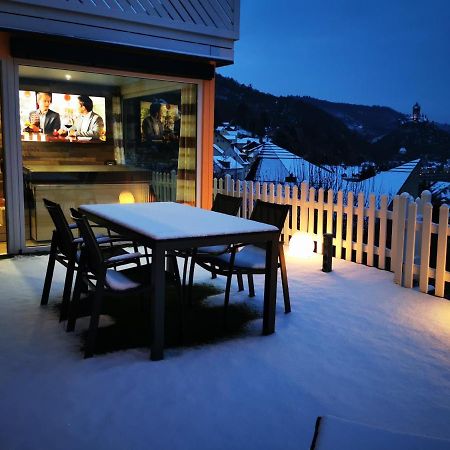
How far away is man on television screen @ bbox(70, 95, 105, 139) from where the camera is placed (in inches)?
304

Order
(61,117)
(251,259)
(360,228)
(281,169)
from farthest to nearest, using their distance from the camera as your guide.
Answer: (281,169) < (61,117) < (360,228) < (251,259)

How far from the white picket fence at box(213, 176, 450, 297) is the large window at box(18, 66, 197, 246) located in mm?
1290

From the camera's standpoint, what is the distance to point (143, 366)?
332 centimetres

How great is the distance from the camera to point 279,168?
14203mm

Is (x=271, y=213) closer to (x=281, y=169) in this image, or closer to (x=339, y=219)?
(x=339, y=219)

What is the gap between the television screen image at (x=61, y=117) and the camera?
268 inches

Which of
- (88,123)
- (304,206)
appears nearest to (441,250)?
(304,206)

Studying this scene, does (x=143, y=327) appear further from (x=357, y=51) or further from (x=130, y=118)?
(x=357, y=51)

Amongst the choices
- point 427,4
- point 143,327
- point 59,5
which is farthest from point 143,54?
point 427,4

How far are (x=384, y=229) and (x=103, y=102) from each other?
4.45 m

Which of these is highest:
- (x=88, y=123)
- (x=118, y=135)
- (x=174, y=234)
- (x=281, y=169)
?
(x=88, y=123)

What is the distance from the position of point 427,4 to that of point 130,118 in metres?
70.1

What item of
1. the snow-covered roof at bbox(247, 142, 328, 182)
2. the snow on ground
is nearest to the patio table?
the snow on ground

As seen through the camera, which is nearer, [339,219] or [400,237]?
[400,237]
